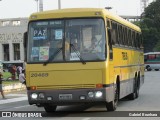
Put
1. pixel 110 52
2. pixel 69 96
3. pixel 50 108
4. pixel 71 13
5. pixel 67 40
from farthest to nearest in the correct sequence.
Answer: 1. pixel 50 108
2. pixel 110 52
3. pixel 71 13
4. pixel 67 40
5. pixel 69 96

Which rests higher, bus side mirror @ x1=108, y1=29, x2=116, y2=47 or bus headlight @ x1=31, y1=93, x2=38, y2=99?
bus side mirror @ x1=108, y1=29, x2=116, y2=47

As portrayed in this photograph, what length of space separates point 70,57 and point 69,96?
1.12 meters

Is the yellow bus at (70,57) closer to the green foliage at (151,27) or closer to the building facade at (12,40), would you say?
the green foliage at (151,27)

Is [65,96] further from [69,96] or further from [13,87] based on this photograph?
[13,87]

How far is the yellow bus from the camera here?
1512 centimetres

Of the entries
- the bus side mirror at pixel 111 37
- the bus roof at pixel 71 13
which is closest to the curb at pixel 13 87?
the bus roof at pixel 71 13

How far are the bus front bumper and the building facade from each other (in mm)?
98978

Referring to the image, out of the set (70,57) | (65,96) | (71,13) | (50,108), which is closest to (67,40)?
(70,57)

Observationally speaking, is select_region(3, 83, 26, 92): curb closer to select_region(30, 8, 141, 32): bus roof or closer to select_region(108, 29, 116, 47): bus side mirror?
select_region(30, 8, 141, 32): bus roof

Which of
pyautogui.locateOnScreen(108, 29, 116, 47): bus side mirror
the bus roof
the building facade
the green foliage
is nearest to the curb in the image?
the bus roof

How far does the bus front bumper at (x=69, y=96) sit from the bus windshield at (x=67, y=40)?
0.90 metres

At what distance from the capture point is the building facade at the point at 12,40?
116m

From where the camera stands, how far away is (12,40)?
11706 cm

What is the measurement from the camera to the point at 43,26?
15742 mm
